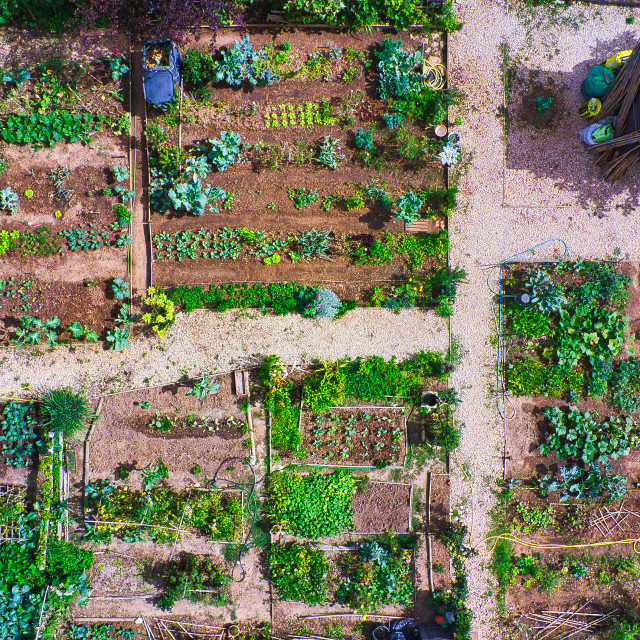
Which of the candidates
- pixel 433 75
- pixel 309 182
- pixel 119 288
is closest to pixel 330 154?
pixel 309 182

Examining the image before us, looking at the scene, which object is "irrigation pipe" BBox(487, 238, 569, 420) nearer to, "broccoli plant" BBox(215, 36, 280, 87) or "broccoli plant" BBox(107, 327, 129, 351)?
"broccoli plant" BBox(215, 36, 280, 87)

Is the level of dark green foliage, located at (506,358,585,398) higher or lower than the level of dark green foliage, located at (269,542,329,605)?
higher

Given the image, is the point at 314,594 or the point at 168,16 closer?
the point at 168,16

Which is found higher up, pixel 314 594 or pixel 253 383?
pixel 253 383

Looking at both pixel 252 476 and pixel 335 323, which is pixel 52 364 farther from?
pixel 335 323

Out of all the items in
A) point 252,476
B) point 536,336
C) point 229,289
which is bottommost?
point 252,476

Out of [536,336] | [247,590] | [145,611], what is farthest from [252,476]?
[536,336]

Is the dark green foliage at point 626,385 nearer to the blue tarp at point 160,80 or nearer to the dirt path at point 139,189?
the dirt path at point 139,189

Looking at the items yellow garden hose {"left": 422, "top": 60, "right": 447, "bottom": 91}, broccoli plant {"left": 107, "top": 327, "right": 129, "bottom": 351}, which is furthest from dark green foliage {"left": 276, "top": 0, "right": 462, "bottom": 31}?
broccoli plant {"left": 107, "top": 327, "right": 129, "bottom": 351}
